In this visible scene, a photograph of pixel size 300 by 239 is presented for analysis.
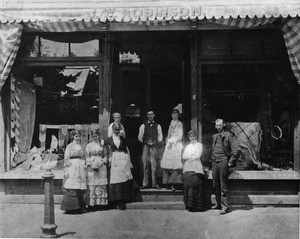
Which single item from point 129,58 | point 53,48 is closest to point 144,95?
point 129,58

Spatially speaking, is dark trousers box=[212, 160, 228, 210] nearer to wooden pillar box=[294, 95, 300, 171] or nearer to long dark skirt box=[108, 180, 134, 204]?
wooden pillar box=[294, 95, 300, 171]

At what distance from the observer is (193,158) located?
8.77 m

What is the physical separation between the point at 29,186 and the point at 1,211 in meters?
0.78

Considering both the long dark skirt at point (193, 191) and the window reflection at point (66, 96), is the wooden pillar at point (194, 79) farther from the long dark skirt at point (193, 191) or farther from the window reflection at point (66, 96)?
the window reflection at point (66, 96)

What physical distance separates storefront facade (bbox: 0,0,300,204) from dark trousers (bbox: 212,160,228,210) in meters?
0.53

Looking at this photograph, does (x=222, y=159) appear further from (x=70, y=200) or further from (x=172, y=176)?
(x=70, y=200)

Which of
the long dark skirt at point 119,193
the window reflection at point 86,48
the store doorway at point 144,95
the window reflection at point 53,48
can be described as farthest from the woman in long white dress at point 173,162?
the window reflection at point 53,48

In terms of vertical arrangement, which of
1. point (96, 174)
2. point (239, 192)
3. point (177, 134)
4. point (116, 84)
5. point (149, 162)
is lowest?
point (239, 192)

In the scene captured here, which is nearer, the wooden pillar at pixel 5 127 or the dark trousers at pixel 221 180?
the dark trousers at pixel 221 180

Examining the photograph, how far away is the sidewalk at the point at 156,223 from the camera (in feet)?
23.6

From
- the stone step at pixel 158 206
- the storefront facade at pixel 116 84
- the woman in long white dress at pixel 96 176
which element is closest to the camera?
the woman in long white dress at pixel 96 176

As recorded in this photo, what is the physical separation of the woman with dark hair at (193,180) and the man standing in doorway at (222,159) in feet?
0.93

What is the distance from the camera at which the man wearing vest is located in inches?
370

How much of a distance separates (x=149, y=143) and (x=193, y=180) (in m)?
1.36
